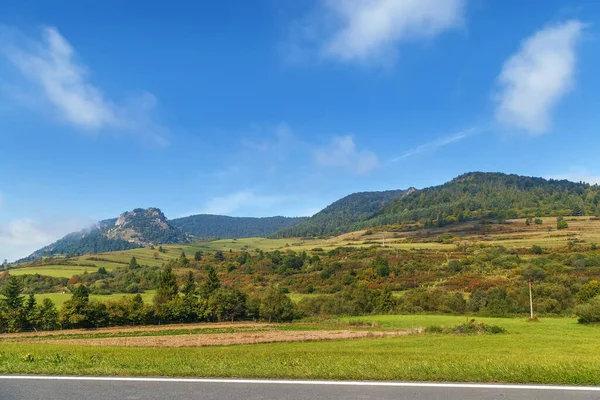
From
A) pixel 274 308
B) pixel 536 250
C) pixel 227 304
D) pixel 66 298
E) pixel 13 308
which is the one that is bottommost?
pixel 274 308

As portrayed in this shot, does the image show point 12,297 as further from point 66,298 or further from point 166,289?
point 66,298

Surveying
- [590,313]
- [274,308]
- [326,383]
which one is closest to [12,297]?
[274,308]

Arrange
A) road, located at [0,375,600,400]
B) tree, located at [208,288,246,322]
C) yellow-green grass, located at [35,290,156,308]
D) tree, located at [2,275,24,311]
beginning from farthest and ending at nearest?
yellow-green grass, located at [35,290,156,308], tree, located at [208,288,246,322], tree, located at [2,275,24,311], road, located at [0,375,600,400]

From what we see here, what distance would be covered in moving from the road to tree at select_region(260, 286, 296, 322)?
78.2 metres

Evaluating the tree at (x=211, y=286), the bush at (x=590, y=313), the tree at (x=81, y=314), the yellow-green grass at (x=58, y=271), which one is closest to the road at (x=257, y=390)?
the bush at (x=590, y=313)

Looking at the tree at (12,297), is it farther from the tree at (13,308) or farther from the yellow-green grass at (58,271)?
the yellow-green grass at (58,271)

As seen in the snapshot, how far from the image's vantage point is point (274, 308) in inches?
3371

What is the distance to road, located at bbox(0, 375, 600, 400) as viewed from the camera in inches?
325

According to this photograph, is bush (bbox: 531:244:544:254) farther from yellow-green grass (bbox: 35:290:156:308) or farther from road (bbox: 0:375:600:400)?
road (bbox: 0:375:600:400)

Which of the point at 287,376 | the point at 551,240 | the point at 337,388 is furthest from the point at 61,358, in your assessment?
the point at 551,240

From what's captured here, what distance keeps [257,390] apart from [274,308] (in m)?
79.3

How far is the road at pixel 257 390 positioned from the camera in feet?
27.1

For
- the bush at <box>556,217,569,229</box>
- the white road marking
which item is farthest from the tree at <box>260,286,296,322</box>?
the bush at <box>556,217,569,229</box>

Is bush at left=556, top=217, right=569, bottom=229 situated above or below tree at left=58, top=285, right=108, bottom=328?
above
